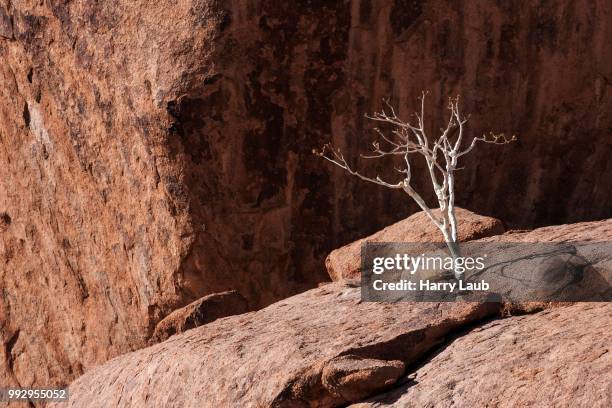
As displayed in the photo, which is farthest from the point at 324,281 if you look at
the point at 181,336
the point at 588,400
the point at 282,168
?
the point at 588,400

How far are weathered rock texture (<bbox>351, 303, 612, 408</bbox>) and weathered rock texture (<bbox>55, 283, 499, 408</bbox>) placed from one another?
0.68 ft

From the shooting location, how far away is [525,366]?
785 centimetres

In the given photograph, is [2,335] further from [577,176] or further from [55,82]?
[577,176]

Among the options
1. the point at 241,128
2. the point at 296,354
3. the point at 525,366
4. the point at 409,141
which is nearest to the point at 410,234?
the point at 409,141

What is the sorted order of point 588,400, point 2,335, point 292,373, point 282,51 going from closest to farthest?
point 588,400, point 292,373, point 282,51, point 2,335

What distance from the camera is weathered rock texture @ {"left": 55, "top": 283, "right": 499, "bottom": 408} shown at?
8484 mm

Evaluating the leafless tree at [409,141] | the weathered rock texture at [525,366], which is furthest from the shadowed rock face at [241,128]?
the weathered rock texture at [525,366]

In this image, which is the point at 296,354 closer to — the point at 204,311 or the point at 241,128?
the point at 204,311

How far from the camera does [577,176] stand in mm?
12461

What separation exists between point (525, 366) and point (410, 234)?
2.89 m

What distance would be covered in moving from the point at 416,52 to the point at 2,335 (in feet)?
18.5

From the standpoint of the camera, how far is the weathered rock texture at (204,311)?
11.0m

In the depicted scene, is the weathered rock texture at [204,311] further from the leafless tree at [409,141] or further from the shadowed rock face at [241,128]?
the leafless tree at [409,141]

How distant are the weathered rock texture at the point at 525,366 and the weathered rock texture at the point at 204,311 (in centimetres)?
294
